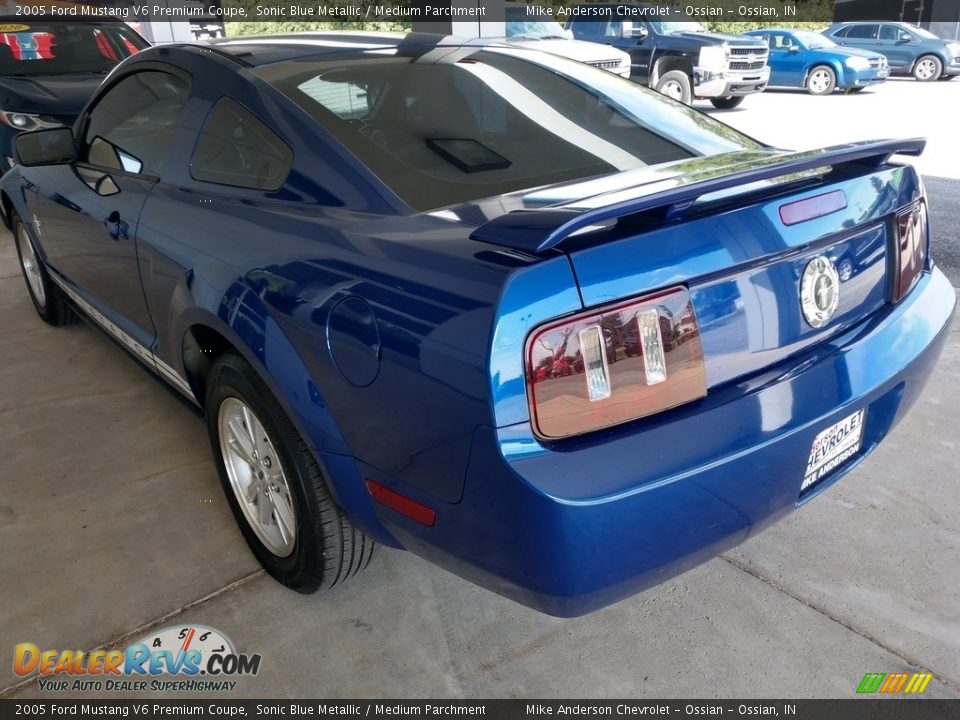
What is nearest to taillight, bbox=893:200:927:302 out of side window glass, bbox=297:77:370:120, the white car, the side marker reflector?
the side marker reflector

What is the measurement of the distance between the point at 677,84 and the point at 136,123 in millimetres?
11094

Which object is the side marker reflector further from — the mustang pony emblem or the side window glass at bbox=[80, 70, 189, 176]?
the side window glass at bbox=[80, 70, 189, 176]

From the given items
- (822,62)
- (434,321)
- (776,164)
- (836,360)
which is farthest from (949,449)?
(822,62)

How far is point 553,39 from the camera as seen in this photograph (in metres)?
11.1

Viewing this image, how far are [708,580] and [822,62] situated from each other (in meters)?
15.0

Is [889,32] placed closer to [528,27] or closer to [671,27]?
[671,27]

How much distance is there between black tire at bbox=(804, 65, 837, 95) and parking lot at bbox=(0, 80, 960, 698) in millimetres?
13558

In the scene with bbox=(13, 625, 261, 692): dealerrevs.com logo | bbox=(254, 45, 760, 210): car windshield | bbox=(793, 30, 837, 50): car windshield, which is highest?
bbox=(793, 30, 837, 50): car windshield

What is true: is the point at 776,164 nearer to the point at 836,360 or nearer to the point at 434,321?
the point at 836,360

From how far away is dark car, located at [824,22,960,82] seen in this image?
16.9 meters

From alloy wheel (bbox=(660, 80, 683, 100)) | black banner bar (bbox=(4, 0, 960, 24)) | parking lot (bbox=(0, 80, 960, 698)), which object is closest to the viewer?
parking lot (bbox=(0, 80, 960, 698))

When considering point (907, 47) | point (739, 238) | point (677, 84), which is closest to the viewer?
point (739, 238)

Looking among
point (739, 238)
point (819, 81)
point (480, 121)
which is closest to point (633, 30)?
point (819, 81)

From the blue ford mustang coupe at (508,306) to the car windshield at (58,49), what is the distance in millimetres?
5550
